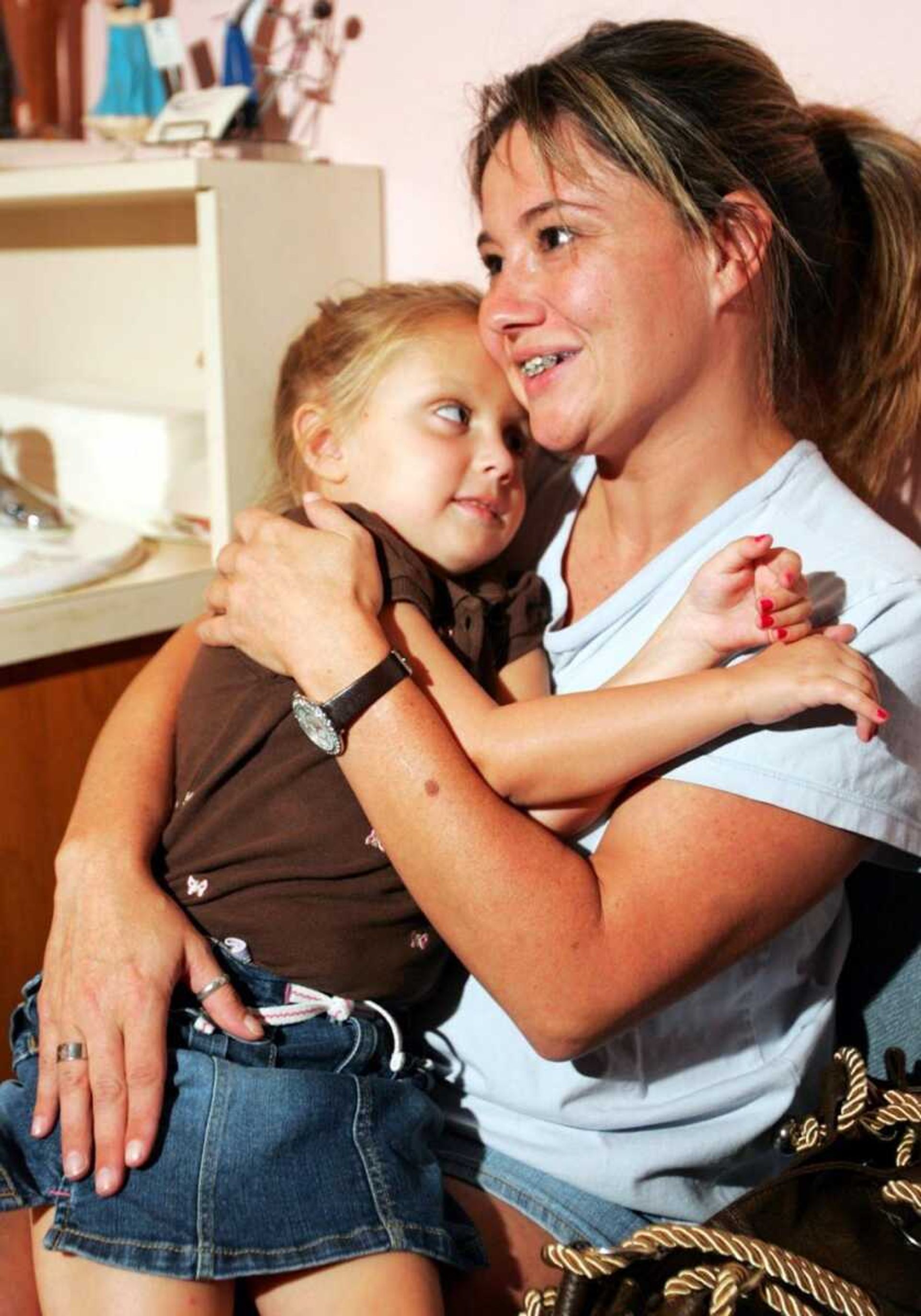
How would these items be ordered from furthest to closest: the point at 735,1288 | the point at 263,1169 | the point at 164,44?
the point at 164,44 → the point at 263,1169 → the point at 735,1288

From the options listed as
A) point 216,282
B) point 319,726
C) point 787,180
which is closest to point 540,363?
point 787,180

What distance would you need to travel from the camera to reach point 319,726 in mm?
1093

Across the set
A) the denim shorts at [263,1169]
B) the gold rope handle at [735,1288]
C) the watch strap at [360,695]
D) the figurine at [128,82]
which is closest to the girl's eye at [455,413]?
the watch strap at [360,695]

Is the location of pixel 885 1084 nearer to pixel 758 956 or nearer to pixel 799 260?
pixel 758 956

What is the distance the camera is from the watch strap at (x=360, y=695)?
3.53 ft

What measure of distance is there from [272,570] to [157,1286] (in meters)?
0.59

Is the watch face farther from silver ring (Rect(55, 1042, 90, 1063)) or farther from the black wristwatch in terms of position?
silver ring (Rect(55, 1042, 90, 1063))

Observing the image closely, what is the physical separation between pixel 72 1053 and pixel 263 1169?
21 cm

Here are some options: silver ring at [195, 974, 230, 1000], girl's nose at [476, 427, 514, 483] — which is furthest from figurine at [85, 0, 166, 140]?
silver ring at [195, 974, 230, 1000]

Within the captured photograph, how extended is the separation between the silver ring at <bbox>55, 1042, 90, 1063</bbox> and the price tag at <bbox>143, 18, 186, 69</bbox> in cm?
159

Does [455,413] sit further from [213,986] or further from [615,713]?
[213,986]

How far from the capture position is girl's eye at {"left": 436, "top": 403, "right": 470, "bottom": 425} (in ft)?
4.28

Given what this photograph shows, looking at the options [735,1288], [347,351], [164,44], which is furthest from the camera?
[164,44]

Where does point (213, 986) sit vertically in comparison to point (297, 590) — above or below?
below
